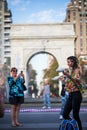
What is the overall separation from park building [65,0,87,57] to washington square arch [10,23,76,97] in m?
67.0

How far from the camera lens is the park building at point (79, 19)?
344ft

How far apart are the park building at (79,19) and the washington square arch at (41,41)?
67030 millimetres

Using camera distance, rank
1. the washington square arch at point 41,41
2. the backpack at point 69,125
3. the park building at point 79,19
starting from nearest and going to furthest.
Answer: the backpack at point 69,125 < the washington square arch at point 41,41 < the park building at point 79,19

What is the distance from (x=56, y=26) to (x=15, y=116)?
26.2 metres

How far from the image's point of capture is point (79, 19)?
107188 millimetres

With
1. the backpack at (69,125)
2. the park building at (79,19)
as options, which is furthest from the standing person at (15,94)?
the park building at (79,19)

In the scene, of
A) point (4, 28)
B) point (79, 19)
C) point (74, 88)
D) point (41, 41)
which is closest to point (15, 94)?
point (74, 88)

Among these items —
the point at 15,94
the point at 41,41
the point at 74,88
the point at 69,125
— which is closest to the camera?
the point at 69,125

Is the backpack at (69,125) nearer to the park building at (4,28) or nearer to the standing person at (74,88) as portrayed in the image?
the standing person at (74,88)

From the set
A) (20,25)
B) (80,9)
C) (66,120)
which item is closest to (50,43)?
(20,25)

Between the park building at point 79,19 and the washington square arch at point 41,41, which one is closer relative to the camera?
the washington square arch at point 41,41

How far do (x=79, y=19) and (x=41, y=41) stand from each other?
7119 centimetres

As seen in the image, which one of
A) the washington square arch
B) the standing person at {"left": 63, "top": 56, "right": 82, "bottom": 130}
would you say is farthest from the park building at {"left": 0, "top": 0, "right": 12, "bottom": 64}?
the standing person at {"left": 63, "top": 56, "right": 82, "bottom": 130}

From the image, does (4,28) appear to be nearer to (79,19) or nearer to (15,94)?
(79,19)
